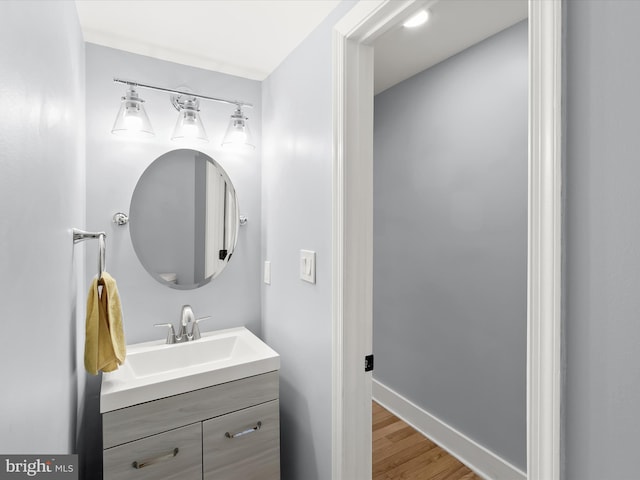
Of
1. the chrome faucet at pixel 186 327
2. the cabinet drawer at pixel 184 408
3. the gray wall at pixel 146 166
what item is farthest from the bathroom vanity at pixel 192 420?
the gray wall at pixel 146 166

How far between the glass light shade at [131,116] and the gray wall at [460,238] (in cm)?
158

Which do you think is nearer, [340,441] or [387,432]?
[340,441]

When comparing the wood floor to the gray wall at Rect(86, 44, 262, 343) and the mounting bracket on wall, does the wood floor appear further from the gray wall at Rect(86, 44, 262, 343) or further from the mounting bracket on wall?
the mounting bracket on wall

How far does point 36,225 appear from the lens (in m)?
0.69

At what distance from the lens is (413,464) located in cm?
199

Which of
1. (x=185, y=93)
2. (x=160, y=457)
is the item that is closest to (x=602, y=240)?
(x=160, y=457)

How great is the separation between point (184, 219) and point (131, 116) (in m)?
0.51

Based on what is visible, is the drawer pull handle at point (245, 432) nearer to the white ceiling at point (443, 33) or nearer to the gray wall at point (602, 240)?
the gray wall at point (602, 240)

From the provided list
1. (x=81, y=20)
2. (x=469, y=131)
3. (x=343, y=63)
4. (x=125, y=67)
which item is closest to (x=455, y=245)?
(x=469, y=131)

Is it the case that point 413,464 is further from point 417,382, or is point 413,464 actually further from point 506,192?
point 506,192

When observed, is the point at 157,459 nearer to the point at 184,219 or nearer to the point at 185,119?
the point at 184,219

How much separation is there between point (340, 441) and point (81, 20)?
1.88 metres

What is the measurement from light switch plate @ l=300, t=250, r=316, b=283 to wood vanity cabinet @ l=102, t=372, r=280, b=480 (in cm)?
44

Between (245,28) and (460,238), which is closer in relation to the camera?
(245,28)
